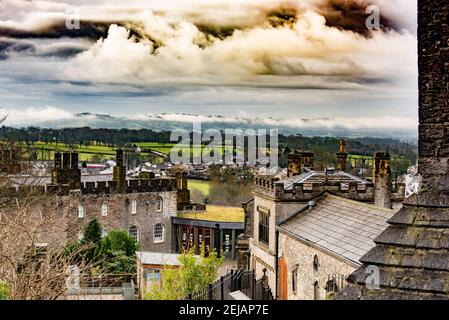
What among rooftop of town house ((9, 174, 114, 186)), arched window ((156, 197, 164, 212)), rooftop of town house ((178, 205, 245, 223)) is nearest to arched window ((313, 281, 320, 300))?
rooftop of town house ((178, 205, 245, 223))

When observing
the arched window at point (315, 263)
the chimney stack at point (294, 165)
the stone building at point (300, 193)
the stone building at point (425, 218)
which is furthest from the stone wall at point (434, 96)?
the chimney stack at point (294, 165)

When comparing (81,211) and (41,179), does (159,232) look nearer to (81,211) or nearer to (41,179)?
(81,211)

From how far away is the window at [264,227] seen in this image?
1884 cm

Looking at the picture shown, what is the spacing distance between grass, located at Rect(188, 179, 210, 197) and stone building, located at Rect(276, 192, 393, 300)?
214 cm

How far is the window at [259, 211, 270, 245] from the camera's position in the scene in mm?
18844

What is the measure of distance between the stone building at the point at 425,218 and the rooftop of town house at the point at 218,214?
15.1m

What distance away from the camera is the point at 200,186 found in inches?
743

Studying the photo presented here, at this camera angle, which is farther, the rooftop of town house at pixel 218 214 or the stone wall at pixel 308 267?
the rooftop of town house at pixel 218 214

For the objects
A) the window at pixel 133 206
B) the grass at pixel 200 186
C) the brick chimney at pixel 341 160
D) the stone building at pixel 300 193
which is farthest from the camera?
the window at pixel 133 206

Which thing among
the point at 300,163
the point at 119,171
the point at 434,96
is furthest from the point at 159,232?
the point at 434,96

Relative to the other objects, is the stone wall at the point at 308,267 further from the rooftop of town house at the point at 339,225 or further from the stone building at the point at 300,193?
the stone building at the point at 300,193

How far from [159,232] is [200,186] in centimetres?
661
